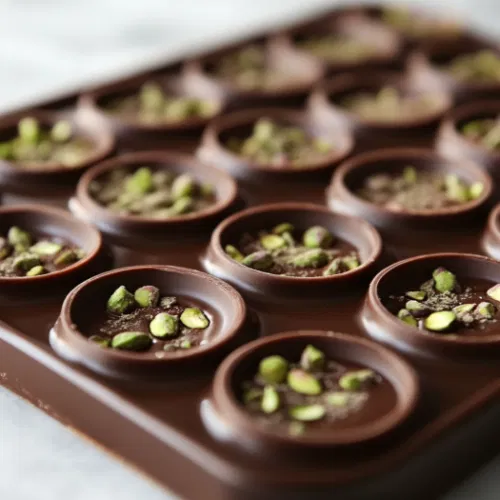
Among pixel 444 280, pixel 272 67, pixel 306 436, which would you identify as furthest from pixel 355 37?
pixel 306 436

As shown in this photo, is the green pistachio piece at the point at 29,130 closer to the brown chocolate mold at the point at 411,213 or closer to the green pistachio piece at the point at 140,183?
the green pistachio piece at the point at 140,183

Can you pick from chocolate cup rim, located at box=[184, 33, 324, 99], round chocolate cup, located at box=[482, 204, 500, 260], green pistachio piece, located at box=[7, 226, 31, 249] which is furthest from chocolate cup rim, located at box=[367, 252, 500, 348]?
chocolate cup rim, located at box=[184, 33, 324, 99]

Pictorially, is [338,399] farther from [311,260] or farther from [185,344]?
[311,260]

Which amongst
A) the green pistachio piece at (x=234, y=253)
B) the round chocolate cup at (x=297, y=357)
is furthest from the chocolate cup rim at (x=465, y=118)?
the round chocolate cup at (x=297, y=357)

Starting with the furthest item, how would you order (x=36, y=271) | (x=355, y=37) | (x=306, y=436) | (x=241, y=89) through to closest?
(x=355, y=37), (x=241, y=89), (x=36, y=271), (x=306, y=436)

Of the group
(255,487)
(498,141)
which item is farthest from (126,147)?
(255,487)

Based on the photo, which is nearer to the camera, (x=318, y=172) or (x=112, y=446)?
(x=112, y=446)

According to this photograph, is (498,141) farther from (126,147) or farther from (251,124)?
(126,147)
